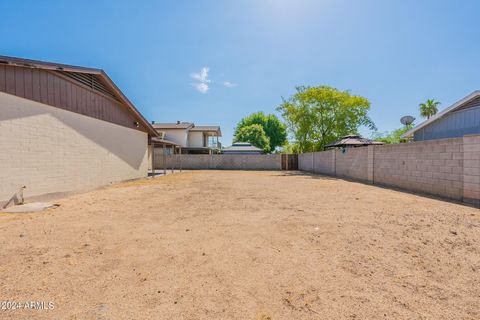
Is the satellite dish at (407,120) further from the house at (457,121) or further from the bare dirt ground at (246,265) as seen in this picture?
the bare dirt ground at (246,265)

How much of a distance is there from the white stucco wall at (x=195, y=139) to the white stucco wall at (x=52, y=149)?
63.2 ft

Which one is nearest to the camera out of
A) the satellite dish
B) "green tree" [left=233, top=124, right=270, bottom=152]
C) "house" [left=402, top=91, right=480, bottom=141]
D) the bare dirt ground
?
the bare dirt ground

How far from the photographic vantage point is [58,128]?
730cm

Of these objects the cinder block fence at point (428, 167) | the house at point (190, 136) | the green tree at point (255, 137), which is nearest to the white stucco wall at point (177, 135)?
the house at point (190, 136)

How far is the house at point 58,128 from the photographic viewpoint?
5773 mm

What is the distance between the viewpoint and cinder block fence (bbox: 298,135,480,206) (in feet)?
19.4

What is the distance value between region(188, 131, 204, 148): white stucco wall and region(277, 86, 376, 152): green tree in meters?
13.3

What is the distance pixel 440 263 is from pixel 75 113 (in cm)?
1061

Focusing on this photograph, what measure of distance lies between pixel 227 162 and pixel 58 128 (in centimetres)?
1815

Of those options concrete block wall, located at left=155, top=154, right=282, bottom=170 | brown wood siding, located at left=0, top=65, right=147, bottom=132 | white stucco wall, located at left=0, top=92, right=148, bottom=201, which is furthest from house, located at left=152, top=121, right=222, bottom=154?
white stucco wall, located at left=0, top=92, right=148, bottom=201

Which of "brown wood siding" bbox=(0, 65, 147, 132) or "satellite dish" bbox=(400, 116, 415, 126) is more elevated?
"satellite dish" bbox=(400, 116, 415, 126)

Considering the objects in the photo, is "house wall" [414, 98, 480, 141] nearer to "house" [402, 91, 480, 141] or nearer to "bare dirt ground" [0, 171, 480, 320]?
"house" [402, 91, 480, 141]

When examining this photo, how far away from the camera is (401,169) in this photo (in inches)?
345

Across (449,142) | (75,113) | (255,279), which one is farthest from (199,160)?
(255,279)
